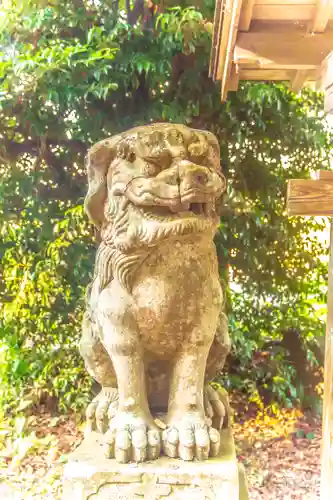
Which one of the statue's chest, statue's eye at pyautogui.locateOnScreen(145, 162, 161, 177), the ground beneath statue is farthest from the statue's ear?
the ground beneath statue

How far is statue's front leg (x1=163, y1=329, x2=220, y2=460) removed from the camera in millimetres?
1417

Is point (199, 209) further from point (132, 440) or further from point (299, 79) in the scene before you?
point (299, 79)

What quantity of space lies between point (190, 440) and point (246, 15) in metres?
1.53

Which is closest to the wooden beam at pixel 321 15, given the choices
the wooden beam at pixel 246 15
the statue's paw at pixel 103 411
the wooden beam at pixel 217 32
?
the wooden beam at pixel 246 15

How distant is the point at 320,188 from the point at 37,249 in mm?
1975

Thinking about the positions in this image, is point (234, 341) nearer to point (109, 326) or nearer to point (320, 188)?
point (320, 188)

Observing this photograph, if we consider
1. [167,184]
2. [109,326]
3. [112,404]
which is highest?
[167,184]

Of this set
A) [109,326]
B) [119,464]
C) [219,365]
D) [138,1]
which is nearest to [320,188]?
[219,365]

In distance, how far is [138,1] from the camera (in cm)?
306

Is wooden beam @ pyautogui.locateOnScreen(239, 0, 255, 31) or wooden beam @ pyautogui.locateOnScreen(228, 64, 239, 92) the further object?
wooden beam @ pyautogui.locateOnScreen(228, 64, 239, 92)

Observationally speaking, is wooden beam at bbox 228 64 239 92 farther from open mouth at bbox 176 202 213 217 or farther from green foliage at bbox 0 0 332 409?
open mouth at bbox 176 202 213 217

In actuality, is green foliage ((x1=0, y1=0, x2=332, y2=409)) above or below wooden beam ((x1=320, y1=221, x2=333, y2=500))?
above

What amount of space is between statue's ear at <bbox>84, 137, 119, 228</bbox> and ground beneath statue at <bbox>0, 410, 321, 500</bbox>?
202 cm

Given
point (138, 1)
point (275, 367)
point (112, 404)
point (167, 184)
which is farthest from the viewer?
point (275, 367)
